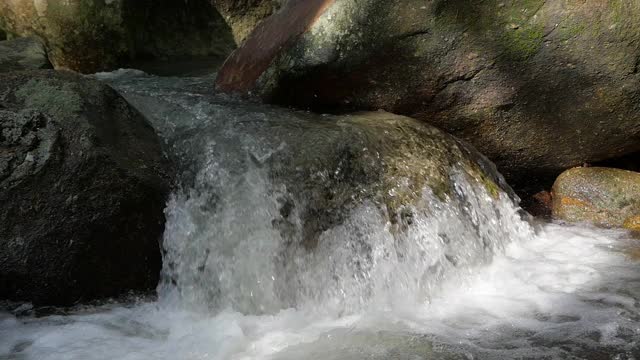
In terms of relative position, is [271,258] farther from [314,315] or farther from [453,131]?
[453,131]

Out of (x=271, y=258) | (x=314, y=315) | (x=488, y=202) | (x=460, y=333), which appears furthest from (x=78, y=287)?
(x=488, y=202)

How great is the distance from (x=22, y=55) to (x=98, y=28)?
5.42 ft

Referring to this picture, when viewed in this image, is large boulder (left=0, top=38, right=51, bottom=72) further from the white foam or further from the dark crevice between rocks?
the white foam

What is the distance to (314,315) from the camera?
8.55 ft

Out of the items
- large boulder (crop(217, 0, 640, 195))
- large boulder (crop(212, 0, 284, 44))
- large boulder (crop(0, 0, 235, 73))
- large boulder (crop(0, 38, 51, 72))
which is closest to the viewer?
large boulder (crop(217, 0, 640, 195))

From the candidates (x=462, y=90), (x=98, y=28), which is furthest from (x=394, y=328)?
(x=98, y=28)

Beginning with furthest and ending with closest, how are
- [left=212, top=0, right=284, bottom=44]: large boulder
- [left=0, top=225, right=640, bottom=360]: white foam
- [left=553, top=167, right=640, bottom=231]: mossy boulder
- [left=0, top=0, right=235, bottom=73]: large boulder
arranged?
[left=212, top=0, right=284, bottom=44]: large boulder < [left=0, top=0, right=235, bottom=73]: large boulder < [left=553, top=167, right=640, bottom=231]: mossy boulder < [left=0, top=225, right=640, bottom=360]: white foam

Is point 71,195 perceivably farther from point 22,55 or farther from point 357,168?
point 22,55

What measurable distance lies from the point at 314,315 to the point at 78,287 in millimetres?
1017

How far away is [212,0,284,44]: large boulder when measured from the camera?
6.82 meters

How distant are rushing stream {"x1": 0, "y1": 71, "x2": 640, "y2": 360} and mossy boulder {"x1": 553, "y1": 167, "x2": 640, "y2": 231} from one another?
0.68 ft

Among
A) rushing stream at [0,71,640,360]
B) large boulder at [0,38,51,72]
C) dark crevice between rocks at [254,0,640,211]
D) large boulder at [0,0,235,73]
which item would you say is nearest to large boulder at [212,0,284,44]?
large boulder at [0,0,235,73]

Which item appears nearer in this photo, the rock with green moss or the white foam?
the white foam

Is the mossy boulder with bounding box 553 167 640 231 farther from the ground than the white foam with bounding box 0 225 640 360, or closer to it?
farther from the ground
